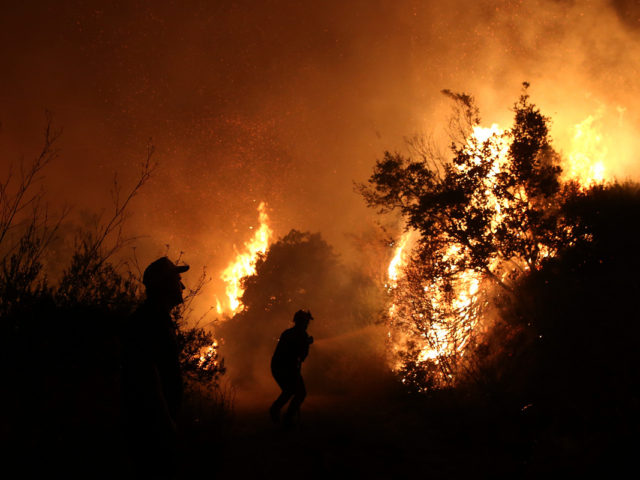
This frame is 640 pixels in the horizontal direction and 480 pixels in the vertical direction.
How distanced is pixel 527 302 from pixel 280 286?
100ft

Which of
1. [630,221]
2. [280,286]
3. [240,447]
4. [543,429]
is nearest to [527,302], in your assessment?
[630,221]

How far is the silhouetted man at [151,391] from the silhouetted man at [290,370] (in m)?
4.95

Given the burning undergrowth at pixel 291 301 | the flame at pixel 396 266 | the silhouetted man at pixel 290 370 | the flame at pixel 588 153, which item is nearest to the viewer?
the silhouetted man at pixel 290 370

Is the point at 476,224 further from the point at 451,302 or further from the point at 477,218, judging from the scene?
the point at 451,302

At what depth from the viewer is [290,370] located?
7832 mm

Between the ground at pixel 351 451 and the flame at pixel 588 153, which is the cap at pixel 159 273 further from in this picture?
the flame at pixel 588 153

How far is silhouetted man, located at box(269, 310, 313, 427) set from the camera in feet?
25.1

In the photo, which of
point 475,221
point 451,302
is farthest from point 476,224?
point 451,302

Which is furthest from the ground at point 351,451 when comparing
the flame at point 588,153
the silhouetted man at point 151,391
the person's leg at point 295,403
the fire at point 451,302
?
the flame at point 588,153

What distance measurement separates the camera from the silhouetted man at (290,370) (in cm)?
765

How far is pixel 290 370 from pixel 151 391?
564 cm

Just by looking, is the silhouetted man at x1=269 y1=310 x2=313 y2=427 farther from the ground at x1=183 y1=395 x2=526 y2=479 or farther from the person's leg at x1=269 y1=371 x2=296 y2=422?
the ground at x1=183 y1=395 x2=526 y2=479

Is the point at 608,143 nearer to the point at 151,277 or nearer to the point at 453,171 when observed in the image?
the point at 453,171

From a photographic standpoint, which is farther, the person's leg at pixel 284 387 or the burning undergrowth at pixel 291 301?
the burning undergrowth at pixel 291 301
